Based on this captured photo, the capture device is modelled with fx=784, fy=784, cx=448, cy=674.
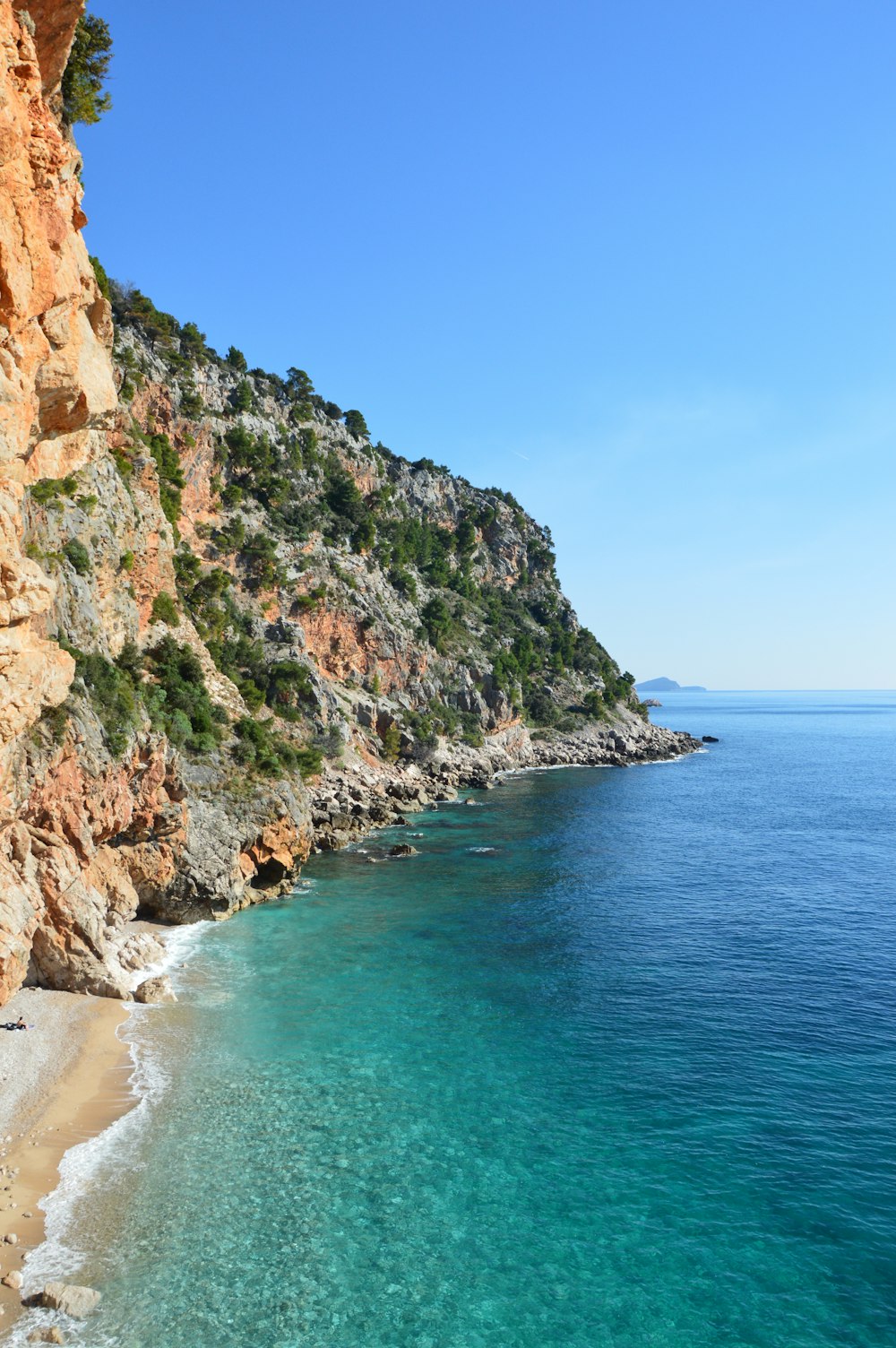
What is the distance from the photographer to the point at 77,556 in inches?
1364

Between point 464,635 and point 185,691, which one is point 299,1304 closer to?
point 185,691

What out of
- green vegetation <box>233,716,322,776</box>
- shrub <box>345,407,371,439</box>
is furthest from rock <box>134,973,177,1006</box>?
shrub <box>345,407,371,439</box>

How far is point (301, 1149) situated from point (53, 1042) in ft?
30.5

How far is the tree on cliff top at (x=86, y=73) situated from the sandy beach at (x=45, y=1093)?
94.2ft

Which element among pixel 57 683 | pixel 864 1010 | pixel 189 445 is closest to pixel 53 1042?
pixel 57 683

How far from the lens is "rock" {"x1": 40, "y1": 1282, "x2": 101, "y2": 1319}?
15383mm

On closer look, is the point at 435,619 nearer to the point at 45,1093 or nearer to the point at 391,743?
the point at 391,743

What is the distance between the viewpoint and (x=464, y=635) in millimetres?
116812

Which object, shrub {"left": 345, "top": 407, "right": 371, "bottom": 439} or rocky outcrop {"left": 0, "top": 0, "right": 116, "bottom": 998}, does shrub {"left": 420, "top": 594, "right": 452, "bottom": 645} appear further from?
rocky outcrop {"left": 0, "top": 0, "right": 116, "bottom": 998}

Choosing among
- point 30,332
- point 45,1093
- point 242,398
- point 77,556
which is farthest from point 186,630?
point 242,398

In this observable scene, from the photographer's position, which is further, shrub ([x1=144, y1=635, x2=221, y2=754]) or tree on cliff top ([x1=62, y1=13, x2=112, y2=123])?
shrub ([x1=144, y1=635, x2=221, y2=754])

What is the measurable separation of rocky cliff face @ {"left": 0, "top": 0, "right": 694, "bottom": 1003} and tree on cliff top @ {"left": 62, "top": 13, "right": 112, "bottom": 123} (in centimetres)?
288

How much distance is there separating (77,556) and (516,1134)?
1129 inches

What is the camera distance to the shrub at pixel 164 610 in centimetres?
4659
